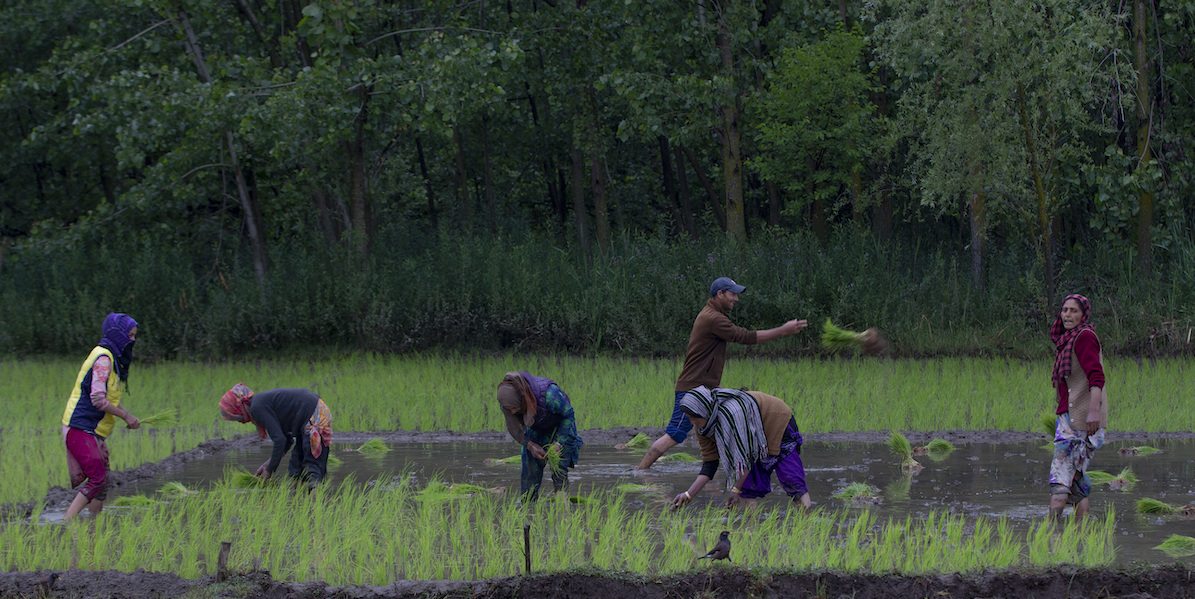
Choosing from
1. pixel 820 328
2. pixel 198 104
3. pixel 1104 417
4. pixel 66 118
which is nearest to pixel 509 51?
pixel 198 104

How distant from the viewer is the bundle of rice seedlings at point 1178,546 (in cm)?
659

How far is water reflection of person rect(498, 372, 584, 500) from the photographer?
26.5 ft

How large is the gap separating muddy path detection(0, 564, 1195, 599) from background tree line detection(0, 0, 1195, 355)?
1237cm

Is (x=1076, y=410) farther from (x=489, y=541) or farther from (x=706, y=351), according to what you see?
(x=489, y=541)

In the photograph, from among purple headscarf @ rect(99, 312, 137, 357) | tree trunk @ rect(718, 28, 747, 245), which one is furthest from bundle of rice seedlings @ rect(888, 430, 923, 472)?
tree trunk @ rect(718, 28, 747, 245)

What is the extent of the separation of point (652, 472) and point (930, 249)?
1518 centimetres

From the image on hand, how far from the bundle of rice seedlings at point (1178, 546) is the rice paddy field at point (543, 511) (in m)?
0.03

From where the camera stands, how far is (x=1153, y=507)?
7824mm

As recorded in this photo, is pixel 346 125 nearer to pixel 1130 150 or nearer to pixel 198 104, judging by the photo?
pixel 198 104

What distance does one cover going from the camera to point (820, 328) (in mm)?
20016

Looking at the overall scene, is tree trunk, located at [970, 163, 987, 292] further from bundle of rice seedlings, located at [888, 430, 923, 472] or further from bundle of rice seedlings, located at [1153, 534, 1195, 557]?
bundle of rice seedlings, located at [1153, 534, 1195, 557]

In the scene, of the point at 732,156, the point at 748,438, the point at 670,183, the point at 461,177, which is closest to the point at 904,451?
the point at 748,438

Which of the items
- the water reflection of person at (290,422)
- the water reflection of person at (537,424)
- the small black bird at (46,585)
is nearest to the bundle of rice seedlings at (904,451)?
the water reflection of person at (537,424)

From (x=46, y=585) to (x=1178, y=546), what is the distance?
6.81m
